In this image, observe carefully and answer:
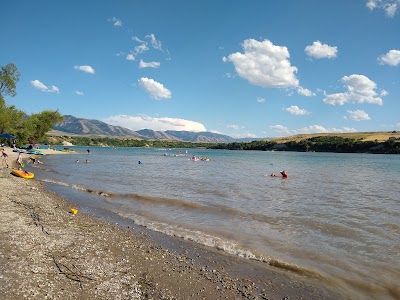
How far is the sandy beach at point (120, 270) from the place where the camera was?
361 inches

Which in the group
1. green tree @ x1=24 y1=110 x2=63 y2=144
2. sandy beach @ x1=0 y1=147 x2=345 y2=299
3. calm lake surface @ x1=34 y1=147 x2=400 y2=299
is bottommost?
calm lake surface @ x1=34 y1=147 x2=400 y2=299

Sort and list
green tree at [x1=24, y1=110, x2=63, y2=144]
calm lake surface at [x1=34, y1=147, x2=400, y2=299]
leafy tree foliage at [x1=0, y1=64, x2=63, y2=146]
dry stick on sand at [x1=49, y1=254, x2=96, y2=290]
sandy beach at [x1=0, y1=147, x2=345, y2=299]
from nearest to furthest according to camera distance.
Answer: sandy beach at [x1=0, y1=147, x2=345, y2=299] → dry stick on sand at [x1=49, y1=254, x2=96, y2=290] → calm lake surface at [x1=34, y1=147, x2=400, y2=299] → leafy tree foliage at [x1=0, y1=64, x2=63, y2=146] → green tree at [x1=24, y1=110, x2=63, y2=144]

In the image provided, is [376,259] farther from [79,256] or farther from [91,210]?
[91,210]

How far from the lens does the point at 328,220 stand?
20.7 m

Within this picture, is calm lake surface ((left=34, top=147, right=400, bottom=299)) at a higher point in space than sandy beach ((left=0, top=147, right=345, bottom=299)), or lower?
lower

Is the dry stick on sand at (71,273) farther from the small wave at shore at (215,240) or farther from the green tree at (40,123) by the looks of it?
the green tree at (40,123)

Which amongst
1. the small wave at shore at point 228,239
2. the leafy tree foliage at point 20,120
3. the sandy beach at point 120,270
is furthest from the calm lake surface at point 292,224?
the leafy tree foliage at point 20,120

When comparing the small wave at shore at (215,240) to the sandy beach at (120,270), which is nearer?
the sandy beach at (120,270)

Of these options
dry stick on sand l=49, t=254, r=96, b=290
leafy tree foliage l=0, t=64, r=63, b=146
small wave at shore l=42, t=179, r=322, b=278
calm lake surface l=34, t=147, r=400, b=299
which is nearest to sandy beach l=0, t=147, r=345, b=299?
dry stick on sand l=49, t=254, r=96, b=290

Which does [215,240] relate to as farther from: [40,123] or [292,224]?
[40,123]

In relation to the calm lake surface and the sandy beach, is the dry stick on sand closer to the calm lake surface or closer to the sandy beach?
the sandy beach

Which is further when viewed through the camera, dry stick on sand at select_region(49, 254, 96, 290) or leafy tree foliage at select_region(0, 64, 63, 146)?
leafy tree foliage at select_region(0, 64, 63, 146)

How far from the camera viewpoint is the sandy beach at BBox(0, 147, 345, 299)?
30.1 feet

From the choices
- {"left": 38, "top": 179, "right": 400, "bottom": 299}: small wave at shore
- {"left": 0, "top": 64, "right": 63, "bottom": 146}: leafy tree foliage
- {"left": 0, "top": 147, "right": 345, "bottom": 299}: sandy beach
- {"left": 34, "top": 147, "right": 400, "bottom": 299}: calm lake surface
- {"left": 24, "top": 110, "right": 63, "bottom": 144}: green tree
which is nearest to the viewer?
{"left": 0, "top": 147, "right": 345, "bottom": 299}: sandy beach
